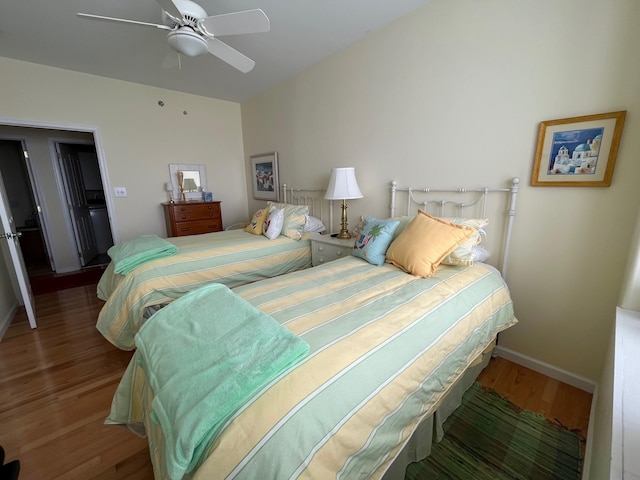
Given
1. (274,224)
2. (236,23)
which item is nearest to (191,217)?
(274,224)

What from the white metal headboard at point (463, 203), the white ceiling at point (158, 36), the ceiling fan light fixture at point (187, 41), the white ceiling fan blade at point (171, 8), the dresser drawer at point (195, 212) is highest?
the white ceiling at point (158, 36)

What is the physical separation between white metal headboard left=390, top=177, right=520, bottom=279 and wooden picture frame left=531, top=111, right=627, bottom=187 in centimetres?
18

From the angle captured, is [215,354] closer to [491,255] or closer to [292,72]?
[491,255]

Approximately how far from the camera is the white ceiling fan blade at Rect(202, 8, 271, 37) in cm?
153

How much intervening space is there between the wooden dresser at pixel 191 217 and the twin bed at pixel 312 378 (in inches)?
106

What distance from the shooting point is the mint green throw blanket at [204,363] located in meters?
0.67

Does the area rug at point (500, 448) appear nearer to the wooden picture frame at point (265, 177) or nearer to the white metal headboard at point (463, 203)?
the white metal headboard at point (463, 203)

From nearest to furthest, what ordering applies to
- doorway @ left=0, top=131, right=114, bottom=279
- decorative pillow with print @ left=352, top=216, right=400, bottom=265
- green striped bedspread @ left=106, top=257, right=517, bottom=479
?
green striped bedspread @ left=106, top=257, right=517, bottom=479
decorative pillow with print @ left=352, top=216, right=400, bottom=265
doorway @ left=0, top=131, right=114, bottom=279

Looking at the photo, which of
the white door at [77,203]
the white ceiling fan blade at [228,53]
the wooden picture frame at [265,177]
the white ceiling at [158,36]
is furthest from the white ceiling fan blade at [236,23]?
the white door at [77,203]

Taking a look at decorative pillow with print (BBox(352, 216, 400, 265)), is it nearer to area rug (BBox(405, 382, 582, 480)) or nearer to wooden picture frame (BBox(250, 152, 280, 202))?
area rug (BBox(405, 382, 582, 480))

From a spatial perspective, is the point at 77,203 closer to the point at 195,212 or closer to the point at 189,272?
the point at 195,212

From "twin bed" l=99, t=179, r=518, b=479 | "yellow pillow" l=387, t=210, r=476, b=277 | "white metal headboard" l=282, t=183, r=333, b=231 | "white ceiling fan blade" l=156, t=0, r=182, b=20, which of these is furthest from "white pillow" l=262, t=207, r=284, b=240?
"white ceiling fan blade" l=156, t=0, r=182, b=20

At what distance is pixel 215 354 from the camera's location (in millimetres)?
865

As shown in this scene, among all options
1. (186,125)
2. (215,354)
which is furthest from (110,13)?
(215,354)
